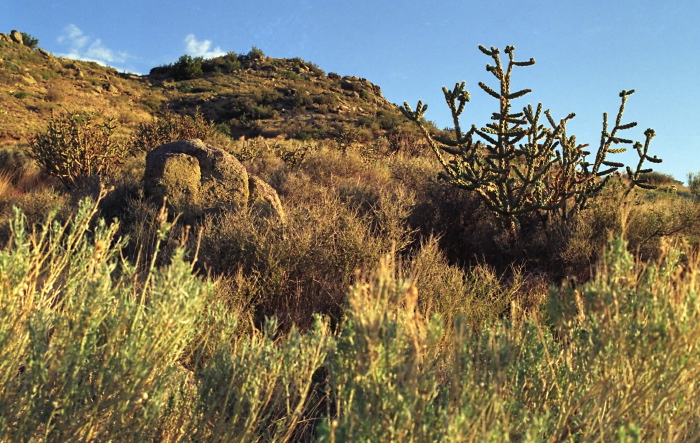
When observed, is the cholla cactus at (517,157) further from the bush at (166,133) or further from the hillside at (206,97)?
the hillside at (206,97)

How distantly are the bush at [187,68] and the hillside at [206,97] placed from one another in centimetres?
39

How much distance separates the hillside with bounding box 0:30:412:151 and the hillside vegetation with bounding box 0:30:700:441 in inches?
483

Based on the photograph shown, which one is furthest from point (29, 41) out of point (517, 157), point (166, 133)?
point (517, 157)

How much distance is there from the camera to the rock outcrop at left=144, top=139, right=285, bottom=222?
6605 millimetres

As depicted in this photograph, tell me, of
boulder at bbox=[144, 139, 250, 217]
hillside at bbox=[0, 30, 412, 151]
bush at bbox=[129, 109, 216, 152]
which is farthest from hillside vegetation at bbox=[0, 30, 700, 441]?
hillside at bbox=[0, 30, 412, 151]

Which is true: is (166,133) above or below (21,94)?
below

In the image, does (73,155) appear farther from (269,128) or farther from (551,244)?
(269,128)

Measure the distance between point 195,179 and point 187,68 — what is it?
36.2m

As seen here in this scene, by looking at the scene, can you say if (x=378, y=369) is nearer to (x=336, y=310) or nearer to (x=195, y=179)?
(x=336, y=310)

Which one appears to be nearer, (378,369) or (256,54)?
(378,369)

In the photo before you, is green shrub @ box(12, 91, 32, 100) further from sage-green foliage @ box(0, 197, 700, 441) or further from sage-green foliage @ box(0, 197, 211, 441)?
sage-green foliage @ box(0, 197, 211, 441)

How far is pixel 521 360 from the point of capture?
2238mm

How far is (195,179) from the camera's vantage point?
6906 millimetres

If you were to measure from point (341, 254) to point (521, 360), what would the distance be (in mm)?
2899
